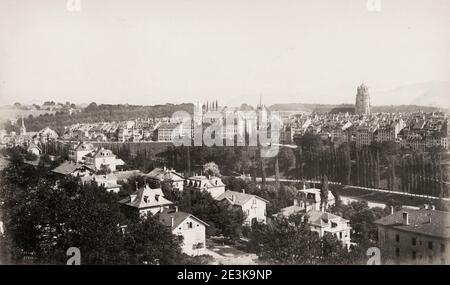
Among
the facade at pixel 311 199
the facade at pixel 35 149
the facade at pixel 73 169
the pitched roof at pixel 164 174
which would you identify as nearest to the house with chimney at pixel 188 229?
the pitched roof at pixel 164 174

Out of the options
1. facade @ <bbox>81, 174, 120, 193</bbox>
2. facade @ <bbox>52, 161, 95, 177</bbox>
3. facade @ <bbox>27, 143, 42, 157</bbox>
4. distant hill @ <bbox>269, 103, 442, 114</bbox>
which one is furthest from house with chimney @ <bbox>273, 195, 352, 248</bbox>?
facade @ <bbox>27, 143, 42, 157</bbox>

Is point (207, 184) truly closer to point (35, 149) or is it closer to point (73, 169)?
point (73, 169)

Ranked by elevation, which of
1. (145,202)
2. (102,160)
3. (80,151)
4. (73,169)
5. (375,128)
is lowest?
(145,202)

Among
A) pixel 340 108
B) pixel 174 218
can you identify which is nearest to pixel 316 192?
pixel 340 108

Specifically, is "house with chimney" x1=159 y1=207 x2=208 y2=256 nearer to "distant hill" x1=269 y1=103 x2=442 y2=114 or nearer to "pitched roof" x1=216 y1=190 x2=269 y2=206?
"pitched roof" x1=216 y1=190 x2=269 y2=206

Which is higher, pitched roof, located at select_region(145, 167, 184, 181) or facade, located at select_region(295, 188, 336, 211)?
pitched roof, located at select_region(145, 167, 184, 181)
